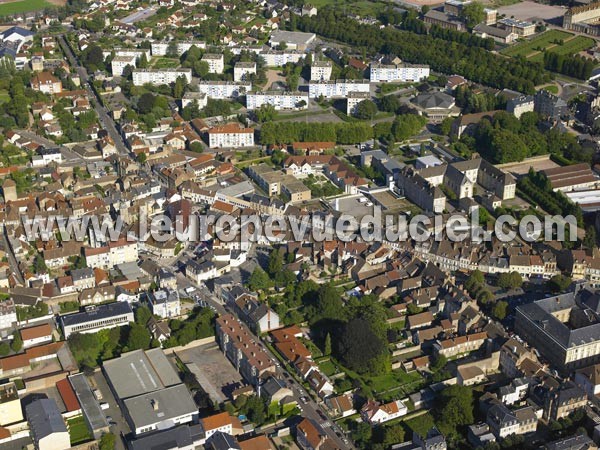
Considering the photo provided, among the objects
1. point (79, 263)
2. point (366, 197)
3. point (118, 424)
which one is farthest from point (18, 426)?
point (366, 197)

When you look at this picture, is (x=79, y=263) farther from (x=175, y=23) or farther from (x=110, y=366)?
(x=175, y=23)

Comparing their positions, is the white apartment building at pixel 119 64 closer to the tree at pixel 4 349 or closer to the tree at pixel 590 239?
the tree at pixel 4 349

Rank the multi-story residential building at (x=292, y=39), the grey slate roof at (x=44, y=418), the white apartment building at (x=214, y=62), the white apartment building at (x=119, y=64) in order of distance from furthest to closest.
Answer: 1. the multi-story residential building at (x=292, y=39)
2. the white apartment building at (x=214, y=62)
3. the white apartment building at (x=119, y=64)
4. the grey slate roof at (x=44, y=418)

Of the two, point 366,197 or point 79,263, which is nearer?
point 79,263

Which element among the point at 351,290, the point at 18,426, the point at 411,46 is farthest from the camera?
the point at 411,46

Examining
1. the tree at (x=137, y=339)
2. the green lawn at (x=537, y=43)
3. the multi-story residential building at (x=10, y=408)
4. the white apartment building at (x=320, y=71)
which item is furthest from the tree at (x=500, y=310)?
the green lawn at (x=537, y=43)

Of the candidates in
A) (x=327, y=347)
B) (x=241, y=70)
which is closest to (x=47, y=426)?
(x=327, y=347)
